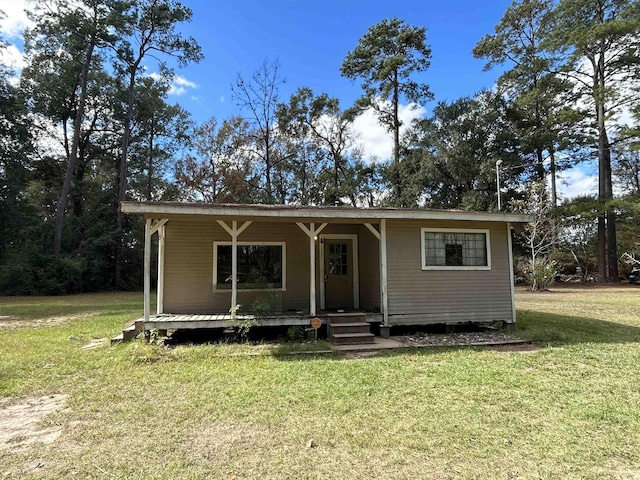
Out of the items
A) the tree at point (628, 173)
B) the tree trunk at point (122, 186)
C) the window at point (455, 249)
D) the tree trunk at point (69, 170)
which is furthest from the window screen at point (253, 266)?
the tree at point (628, 173)

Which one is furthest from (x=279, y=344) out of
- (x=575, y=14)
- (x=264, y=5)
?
(x=575, y=14)

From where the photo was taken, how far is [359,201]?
2897cm

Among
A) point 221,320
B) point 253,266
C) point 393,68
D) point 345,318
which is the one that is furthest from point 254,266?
point 393,68

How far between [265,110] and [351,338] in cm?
2326

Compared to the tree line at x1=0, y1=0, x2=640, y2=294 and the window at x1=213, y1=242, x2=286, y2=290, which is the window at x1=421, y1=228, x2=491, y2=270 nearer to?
the window at x1=213, y1=242, x2=286, y2=290

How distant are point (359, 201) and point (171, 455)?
26.7 metres

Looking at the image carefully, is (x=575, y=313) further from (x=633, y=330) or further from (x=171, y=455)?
(x=171, y=455)

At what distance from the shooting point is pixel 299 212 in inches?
289

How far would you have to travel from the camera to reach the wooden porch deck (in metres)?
7.12

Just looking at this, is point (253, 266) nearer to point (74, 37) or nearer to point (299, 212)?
point (299, 212)

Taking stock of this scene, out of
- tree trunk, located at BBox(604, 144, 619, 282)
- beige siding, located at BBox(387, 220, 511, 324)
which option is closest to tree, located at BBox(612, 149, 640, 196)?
tree trunk, located at BBox(604, 144, 619, 282)

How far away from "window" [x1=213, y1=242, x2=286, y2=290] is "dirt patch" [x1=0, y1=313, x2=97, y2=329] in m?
5.05

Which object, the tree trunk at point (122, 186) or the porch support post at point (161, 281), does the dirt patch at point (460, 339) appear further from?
the tree trunk at point (122, 186)

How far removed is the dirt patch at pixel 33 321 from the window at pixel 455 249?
31.5 feet
